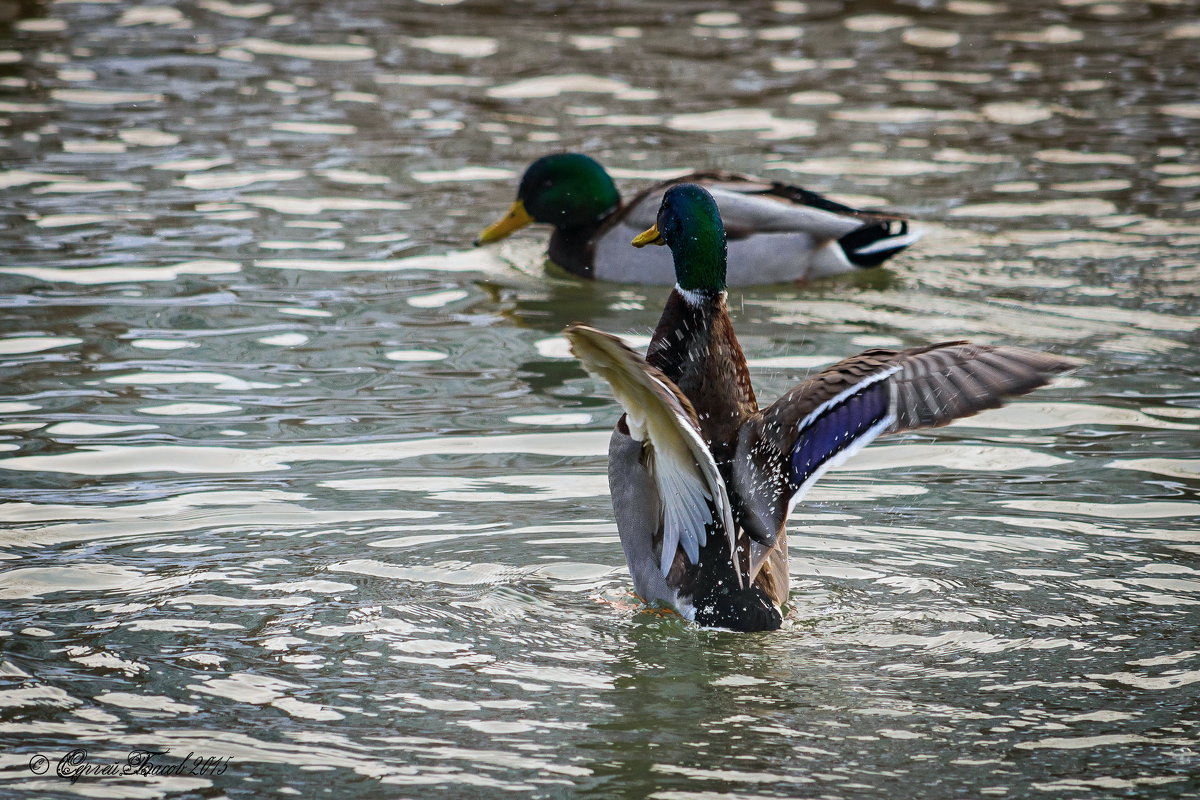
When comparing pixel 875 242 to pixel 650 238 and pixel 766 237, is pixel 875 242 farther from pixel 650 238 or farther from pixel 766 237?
pixel 650 238

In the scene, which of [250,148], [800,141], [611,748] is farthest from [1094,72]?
[611,748]

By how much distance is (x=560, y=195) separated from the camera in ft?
31.7

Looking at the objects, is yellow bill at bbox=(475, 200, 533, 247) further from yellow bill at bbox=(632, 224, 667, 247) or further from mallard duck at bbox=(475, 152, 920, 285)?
yellow bill at bbox=(632, 224, 667, 247)

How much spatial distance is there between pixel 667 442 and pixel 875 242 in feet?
16.0

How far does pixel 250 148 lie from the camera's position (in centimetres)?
1092

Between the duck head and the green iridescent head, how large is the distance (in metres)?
4.16

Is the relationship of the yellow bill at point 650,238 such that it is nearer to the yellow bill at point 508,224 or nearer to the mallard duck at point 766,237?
the mallard duck at point 766,237

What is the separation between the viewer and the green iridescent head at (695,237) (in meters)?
5.25

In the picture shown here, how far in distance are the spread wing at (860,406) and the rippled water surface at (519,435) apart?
0.50 meters

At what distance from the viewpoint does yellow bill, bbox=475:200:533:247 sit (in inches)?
375

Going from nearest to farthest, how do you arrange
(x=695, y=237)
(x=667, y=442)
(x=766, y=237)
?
(x=667, y=442) < (x=695, y=237) < (x=766, y=237)

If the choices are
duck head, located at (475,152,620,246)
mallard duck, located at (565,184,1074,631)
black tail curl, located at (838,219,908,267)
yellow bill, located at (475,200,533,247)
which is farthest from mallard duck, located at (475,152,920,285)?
mallard duck, located at (565,184,1074,631)

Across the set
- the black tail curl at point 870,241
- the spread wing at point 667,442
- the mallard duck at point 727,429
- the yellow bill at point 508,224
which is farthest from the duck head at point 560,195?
the spread wing at point 667,442

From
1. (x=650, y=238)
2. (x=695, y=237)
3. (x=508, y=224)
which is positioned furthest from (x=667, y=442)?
(x=508, y=224)
